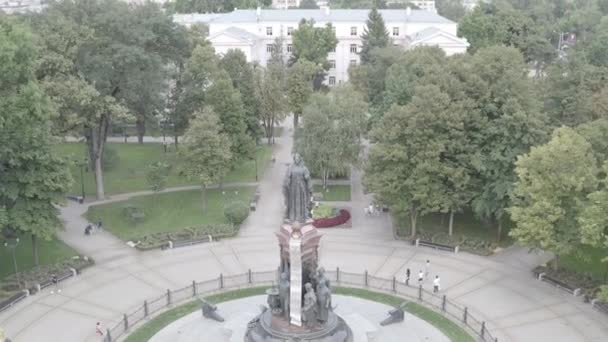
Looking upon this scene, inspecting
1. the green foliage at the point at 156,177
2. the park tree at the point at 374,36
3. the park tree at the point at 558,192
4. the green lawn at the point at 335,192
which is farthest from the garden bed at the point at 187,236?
the park tree at the point at 374,36

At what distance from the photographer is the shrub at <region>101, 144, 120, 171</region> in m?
64.2

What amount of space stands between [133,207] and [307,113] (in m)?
16.9

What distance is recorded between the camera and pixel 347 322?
33625mm

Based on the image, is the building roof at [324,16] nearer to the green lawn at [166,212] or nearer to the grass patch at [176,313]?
the green lawn at [166,212]

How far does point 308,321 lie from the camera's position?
30594 mm

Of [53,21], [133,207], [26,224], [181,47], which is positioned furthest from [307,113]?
[26,224]

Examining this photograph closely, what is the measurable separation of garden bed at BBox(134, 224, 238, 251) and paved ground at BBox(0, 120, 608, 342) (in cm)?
Result: 84

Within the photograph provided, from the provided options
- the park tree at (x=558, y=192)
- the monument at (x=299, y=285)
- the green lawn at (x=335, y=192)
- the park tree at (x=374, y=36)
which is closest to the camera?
the monument at (x=299, y=285)

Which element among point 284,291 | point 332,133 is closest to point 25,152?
point 284,291

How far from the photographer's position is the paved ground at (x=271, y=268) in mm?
34812

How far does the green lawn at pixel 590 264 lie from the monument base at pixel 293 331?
59.2 ft

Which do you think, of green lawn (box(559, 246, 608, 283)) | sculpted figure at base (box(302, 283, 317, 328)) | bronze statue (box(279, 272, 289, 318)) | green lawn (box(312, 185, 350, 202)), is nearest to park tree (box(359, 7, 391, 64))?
green lawn (box(312, 185, 350, 202))

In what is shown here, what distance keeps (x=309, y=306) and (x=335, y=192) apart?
28.5 meters

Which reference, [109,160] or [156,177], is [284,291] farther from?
[109,160]
